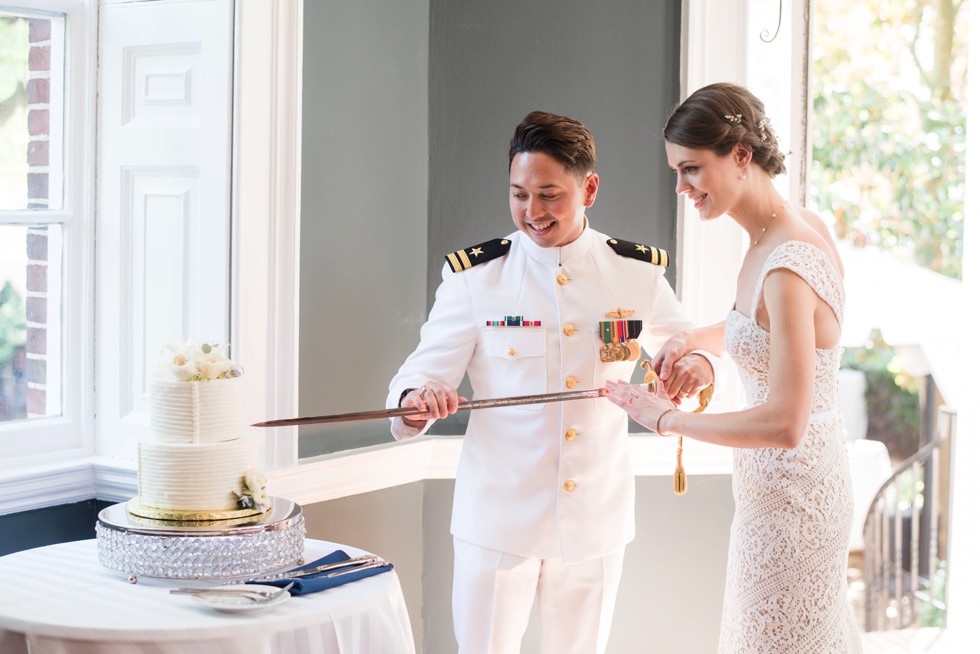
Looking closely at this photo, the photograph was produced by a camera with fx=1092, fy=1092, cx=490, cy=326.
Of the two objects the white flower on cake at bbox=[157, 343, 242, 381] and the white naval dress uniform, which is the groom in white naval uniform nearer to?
the white naval dress uniform

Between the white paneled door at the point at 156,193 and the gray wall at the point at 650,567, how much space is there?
782 millimetres

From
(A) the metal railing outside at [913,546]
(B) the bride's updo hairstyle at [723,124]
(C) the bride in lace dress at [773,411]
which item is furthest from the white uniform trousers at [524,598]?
(A) the metal railing outside at [913,546]

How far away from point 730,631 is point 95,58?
6.35 ft

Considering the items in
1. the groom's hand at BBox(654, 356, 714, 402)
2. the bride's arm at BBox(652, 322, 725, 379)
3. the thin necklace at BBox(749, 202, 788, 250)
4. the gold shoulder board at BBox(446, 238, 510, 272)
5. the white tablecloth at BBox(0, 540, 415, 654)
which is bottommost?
the white tablecloth at BBox(0, 540, 415, 654)

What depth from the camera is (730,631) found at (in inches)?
80.0

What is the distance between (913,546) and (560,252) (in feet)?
11.9

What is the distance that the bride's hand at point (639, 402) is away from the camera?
2.13 meters

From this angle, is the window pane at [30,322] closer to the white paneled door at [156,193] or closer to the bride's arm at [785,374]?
the white paneled door at [156,193]

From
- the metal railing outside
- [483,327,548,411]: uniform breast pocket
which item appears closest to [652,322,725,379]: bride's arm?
[483,327,548,411]: uniform breast pocket

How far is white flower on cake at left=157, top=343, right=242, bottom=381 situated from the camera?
1817mm

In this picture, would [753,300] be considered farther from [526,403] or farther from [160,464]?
[160,464]

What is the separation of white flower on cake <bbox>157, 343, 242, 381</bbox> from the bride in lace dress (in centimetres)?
81

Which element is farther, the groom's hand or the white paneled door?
the white paneled door

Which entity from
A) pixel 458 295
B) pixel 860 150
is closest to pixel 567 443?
pixel 458 295
